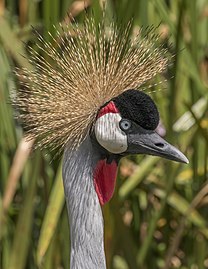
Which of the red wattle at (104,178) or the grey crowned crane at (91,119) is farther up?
the grey crowned crane at (91,119)

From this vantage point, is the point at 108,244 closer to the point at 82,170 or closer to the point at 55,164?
the point at 55,164

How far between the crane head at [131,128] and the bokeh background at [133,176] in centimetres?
49

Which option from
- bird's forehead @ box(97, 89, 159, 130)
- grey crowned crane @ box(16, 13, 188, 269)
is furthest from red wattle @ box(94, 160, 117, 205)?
bird's forehead @ box(97, 89, 159, 130)

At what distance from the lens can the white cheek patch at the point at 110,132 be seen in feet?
6.84

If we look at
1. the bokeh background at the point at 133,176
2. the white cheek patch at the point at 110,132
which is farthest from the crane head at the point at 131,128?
the bokeh background at the point at 133,176

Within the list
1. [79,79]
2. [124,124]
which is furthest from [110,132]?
[79,79]

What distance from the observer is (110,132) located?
209cm

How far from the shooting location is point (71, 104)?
2.14 metres

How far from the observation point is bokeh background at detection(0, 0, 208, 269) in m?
2.65

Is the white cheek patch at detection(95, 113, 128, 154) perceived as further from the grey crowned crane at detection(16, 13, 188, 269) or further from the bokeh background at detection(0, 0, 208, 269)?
the bokeh background at detection(0, 0, 208, 269)

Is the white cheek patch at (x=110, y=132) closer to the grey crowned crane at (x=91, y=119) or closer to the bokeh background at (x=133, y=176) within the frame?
the grey crowned crane at (x=91, y=119)

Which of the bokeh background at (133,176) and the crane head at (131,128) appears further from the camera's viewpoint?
the bokeh background at (133,176)

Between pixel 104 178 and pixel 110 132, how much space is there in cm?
10

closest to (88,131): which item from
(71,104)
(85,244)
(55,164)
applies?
(71,104)
